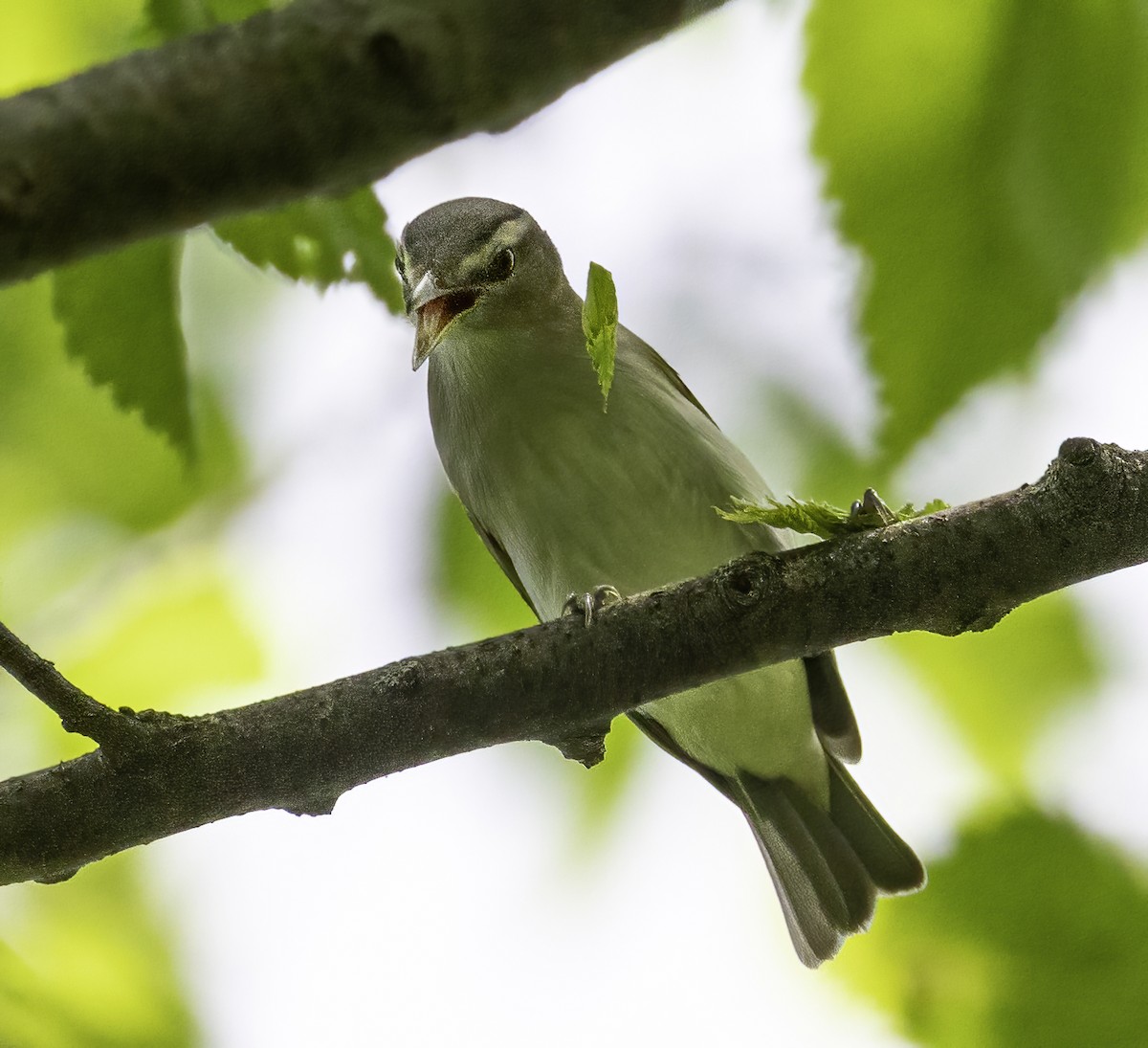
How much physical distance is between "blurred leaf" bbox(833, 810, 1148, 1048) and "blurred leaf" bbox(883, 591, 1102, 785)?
0.30 ft

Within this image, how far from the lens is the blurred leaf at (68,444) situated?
1086 millimetres

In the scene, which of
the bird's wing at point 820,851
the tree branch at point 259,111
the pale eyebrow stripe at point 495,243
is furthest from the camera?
the bird's wing at point 820,851

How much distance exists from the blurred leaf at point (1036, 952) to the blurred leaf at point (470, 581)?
63 cm

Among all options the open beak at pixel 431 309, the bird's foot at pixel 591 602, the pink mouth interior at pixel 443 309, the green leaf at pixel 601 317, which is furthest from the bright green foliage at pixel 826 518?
the pink mouth interior at pixel 443 309

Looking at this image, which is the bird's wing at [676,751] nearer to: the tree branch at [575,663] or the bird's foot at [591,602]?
the bird's foot at [591,602]

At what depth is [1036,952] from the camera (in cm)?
122

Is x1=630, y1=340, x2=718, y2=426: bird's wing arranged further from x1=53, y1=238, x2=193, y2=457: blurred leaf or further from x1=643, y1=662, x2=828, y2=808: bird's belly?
x1=53, y1=238, x2=193, y2=457: blurred leaf

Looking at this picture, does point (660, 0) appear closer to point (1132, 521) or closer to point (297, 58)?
point (297, 58)

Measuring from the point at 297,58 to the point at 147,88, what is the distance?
5 cm

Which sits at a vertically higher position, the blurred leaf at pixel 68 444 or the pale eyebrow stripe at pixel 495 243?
the pale eyebrow stripe at pixel 495 243

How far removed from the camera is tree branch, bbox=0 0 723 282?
415 mm

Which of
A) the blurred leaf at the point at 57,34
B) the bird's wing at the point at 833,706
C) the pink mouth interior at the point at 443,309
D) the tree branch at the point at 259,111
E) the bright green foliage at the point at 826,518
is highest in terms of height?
the pink mouth interior at the point at 443,309

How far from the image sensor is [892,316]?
1.00 m

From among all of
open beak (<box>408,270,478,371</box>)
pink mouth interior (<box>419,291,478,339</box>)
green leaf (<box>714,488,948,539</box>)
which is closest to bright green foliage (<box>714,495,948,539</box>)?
green leaf (<box>714,488,948,539</box>)
